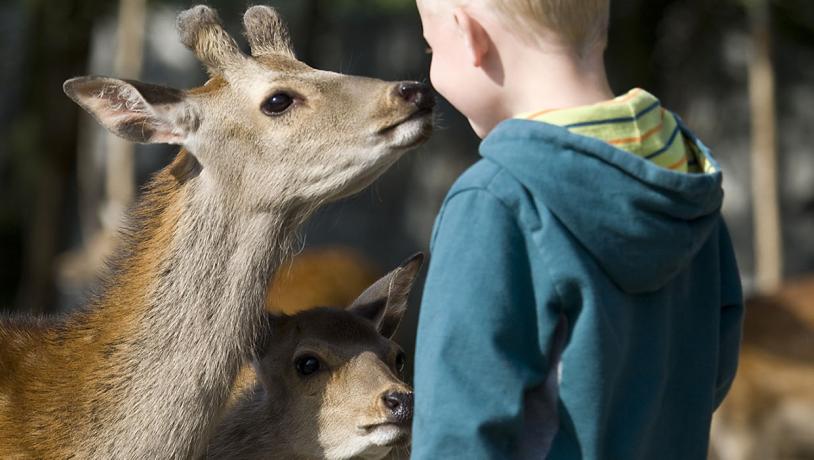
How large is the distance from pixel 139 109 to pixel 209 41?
0.96 feet

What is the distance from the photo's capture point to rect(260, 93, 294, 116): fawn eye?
3.62 metres

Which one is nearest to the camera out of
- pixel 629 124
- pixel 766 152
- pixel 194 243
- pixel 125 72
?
pixel 629 124

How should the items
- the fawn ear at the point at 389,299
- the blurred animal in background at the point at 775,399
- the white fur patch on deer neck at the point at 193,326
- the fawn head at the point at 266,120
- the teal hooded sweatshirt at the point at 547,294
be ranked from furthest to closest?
the blurred animal in background at the point at 775,399 → the fawn ear at the point at 389,299 → the fawn head at the point at 266,120 → the white fur patch on deer neck at the point at 193,326 → the teal hooded sweatshirt at the point at 547,294

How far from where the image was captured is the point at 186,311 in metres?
3.46

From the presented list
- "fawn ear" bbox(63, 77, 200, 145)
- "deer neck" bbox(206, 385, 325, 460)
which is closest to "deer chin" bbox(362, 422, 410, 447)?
"deer neck" bbox(206, 385, 325, 460)

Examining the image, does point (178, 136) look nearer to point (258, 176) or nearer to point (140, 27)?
point (258, 176)

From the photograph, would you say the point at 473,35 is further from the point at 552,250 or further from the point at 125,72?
Answer: the point at 125,72

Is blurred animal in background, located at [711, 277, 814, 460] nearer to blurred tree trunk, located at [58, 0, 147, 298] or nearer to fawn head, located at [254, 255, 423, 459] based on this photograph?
blurred tree trunk, located at [58, 0, 147, 298]

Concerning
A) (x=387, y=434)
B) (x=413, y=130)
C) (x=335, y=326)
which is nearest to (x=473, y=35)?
(x=413, y=130)

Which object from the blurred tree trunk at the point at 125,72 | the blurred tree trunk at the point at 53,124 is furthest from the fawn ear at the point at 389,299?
the blurred tree trunk at the point at 53,124

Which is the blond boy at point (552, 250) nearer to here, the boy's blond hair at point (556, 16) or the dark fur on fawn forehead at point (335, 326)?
the boy's blond hair at point (556, 16)

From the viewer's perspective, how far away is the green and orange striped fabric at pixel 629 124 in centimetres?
255

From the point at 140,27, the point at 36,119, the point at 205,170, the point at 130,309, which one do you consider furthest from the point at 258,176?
the point at 36,119

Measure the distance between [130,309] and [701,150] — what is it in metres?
1.62
